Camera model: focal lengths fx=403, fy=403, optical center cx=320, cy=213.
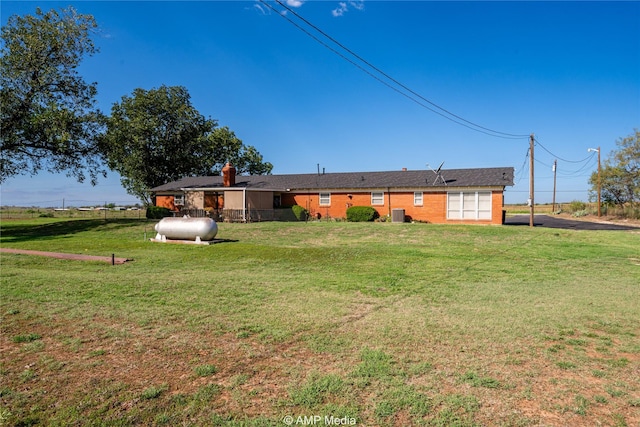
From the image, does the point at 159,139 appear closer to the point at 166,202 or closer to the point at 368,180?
the point at 166,202

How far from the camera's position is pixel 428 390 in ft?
13.7

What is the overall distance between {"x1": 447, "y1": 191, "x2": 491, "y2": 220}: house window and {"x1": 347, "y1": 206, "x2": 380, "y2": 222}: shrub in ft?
18.7

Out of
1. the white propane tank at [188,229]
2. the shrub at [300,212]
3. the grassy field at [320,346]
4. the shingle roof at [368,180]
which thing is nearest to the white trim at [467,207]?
the shingle roof at [368,180]

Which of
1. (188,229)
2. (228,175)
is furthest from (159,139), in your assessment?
(188,229)

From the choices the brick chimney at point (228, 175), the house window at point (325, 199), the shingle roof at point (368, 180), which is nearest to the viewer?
the shingle roof at point (368, 180)

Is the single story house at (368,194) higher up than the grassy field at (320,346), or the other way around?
the single story house at (368,194)

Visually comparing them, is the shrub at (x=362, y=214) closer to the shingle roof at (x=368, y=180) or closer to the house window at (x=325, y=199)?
the shingle roof at (x=368, y=180)

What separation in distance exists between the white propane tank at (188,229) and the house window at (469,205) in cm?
1829

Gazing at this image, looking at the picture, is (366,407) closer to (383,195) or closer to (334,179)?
(383,195)

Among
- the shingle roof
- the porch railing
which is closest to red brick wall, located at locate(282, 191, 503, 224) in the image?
the shingle roof

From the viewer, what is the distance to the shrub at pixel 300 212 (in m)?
34.2

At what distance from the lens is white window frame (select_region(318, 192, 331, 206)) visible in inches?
1359

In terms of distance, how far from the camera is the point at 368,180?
3434cm

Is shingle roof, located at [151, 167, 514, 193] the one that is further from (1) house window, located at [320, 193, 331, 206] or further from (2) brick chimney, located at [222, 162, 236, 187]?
(2) brick chimney, located at [222, 162, 236, 187]
